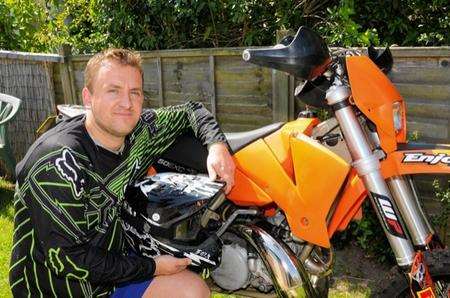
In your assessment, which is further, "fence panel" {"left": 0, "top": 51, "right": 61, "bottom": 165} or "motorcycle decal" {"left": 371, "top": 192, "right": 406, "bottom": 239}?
"fence panel" {"left": 0, "top": 51, "right": 61, "bottom": 165}

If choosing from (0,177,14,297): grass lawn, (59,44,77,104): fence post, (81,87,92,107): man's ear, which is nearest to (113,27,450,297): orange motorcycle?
(81,87,92,107): man's ear

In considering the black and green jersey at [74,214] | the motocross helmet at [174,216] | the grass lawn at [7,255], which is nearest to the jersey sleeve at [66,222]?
the black and green jersey at [74,214]

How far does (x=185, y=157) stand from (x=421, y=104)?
160cm

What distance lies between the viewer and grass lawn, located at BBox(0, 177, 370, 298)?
339cm

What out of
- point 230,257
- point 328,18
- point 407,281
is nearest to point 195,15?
point 328,18

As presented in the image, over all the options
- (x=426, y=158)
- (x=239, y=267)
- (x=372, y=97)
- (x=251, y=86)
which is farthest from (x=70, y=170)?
(x=251, y=86)

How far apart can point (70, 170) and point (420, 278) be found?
4.51ft

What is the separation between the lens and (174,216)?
228 cm

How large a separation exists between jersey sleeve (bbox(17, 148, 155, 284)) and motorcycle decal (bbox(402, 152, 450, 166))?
1.12 m

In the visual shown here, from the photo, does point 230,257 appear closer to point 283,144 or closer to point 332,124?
point 283,144

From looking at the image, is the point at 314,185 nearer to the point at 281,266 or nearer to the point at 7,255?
the point at 281,266

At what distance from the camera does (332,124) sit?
2.25 m

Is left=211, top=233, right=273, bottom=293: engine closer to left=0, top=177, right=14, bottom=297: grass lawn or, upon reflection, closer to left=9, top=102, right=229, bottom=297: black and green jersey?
left=9, top=102, right=229, bottom=297: black and green jersey

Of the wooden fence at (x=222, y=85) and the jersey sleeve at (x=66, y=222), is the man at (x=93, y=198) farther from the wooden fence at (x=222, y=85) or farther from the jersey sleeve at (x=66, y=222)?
the wooden fence at (x=222, y=85)
